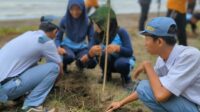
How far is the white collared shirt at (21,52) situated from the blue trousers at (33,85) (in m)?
0.08

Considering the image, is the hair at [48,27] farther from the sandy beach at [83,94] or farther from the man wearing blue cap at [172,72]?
the man wearing blue cap at [172,72]

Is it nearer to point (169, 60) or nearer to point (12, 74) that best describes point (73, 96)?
point (12, 74)

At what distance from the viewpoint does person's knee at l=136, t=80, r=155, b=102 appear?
347 centimetres

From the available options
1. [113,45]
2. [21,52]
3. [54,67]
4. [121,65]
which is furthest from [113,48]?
[21,52]

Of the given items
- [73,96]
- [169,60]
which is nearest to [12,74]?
[73,96]

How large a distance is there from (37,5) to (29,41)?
7557 mm

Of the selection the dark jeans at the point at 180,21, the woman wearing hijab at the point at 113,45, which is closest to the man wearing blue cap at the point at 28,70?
the woman wearing hijab at the point at 113,45

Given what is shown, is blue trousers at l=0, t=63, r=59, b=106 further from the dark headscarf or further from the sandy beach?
the dark headscarf

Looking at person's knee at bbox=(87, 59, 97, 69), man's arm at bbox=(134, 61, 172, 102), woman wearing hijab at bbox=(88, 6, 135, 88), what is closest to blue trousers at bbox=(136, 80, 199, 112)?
man's arm at bbox=(134, 61, 172, 102)

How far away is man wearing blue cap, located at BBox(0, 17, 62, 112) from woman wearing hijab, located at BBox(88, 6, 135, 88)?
617 millimetres

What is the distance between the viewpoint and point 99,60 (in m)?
4.86

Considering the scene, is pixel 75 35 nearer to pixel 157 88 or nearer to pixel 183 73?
pixel 157 88

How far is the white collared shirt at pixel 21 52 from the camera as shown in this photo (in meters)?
4.01

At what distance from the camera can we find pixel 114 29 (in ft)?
15.3
